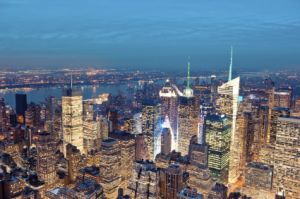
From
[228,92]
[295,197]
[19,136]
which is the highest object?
[228,92]

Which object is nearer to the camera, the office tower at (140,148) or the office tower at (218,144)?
the office tower at (218,144)

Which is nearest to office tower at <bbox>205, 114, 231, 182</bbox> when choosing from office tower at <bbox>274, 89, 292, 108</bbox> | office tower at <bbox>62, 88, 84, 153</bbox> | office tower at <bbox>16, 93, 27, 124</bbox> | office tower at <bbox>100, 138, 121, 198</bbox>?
office tower at <bbox>100, 138, 121, 198</bbox>

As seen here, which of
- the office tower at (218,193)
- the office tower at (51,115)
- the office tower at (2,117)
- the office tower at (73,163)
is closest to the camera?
the office tower at (218,193)

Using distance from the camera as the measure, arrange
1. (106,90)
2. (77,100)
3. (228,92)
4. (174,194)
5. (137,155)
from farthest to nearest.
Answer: (106,90) → (77,100) → (228,92) → (137,155) → (174,194)

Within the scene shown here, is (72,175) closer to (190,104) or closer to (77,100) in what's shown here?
(77,100)

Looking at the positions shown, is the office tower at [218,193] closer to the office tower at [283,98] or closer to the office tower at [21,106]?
the office tower at [283,98]

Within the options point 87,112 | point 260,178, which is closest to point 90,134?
point 87,112

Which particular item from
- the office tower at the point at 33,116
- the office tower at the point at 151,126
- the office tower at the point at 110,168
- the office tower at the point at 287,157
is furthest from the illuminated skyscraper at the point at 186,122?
the office tower at the point at 33,116

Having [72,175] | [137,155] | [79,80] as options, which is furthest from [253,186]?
[79,80]
